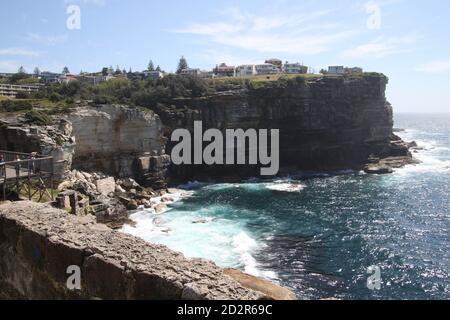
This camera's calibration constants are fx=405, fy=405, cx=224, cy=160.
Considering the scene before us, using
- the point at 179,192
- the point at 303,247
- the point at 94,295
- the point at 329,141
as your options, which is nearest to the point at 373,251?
the point at 303,247

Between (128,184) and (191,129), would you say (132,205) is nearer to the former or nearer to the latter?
(128,184)

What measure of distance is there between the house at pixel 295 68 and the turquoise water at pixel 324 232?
71.5 m

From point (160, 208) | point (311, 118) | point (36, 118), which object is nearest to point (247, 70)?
point (311, 118)

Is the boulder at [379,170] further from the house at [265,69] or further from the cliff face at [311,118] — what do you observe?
the house at [265,69]

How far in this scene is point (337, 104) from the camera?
3172 inches

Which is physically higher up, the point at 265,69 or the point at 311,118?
the point at 265,69

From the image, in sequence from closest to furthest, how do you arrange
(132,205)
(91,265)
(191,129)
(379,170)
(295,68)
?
(91,265) → (132,205) → (191,129) → (379,170) → (295,68)

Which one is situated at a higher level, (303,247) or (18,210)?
(18,210)

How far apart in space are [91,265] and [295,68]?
425 feet

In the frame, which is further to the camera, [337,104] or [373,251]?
[337,104]

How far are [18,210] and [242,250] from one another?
72.4 ft

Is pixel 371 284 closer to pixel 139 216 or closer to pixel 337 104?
pixel 139 216

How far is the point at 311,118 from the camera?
7700 centimetres

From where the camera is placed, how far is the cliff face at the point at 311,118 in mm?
71188
